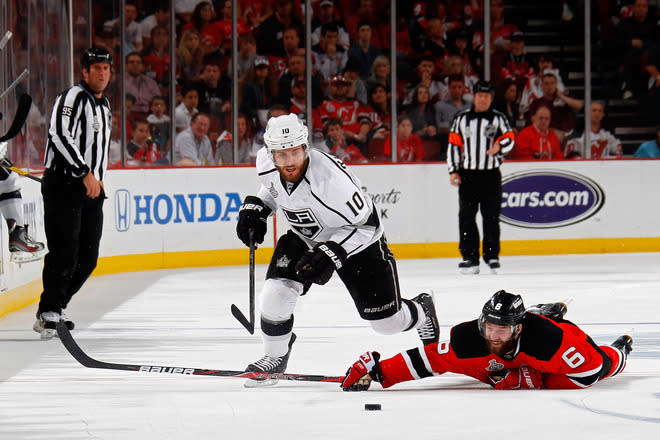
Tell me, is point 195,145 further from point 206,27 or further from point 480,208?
point 480,208

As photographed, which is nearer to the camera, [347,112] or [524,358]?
[524,358]

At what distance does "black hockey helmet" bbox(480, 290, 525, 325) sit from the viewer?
4.02 meters

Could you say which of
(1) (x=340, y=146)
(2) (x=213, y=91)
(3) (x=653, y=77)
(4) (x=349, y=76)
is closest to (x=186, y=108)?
(2) (x=213, y=91)

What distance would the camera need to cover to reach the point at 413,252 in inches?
419

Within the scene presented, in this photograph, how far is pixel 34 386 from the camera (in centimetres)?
462

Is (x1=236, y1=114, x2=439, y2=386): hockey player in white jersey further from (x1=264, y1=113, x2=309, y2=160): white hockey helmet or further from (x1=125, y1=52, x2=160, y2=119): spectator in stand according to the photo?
(x1=125, y1=52, x2=160, y2=119): spectator in stand

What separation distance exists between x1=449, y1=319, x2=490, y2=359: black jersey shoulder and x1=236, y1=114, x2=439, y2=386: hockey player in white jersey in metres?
0.40

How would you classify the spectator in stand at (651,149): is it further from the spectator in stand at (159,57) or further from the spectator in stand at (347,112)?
A: the spectator in stand at (159,57)

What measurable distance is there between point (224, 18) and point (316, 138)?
1.42 m

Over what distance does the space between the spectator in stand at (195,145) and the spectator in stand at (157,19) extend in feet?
2.77

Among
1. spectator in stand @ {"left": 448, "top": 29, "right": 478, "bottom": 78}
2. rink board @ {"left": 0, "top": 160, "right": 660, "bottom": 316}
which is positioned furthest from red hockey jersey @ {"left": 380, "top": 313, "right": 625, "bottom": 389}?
spectator in stand @ {"left": 448, "top": 29, "right": 478, "bottom": 78}

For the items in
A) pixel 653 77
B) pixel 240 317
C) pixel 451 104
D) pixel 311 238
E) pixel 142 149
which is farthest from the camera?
pixel 653 77

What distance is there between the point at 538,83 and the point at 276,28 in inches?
108

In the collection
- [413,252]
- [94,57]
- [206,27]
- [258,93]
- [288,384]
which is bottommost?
[413,252]
